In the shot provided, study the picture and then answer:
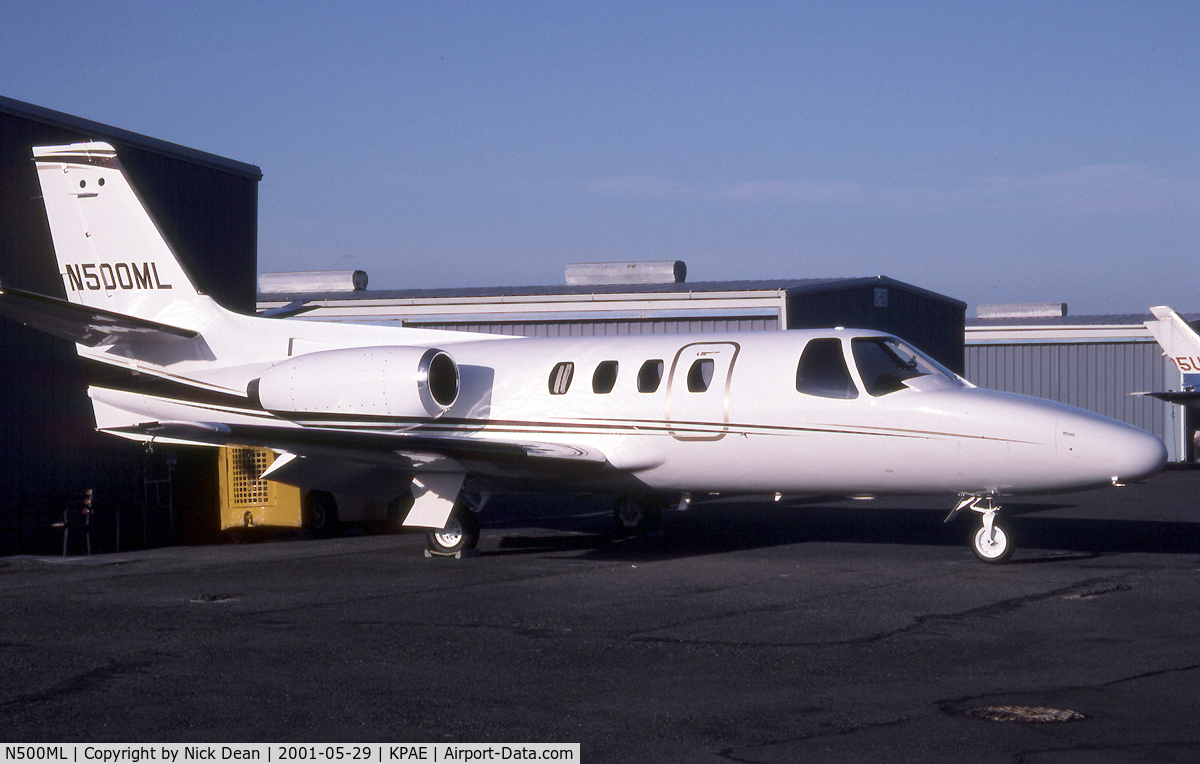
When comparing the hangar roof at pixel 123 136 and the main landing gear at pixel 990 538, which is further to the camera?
the hangar roof at pixel 123 136

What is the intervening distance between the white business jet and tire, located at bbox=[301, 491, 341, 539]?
218cm

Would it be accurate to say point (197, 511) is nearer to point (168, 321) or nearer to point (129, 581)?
point (168, 321)

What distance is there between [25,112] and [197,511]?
20.9ft

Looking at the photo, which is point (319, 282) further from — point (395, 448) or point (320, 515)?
point (395, 448)

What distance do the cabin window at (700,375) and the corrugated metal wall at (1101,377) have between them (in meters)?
26.3

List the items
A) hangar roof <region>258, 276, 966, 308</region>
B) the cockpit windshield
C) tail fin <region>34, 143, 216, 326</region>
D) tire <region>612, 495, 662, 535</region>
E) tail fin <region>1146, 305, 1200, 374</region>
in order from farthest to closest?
tail fin <region>1146, 305, 1200, 374</region> → hangar roof <region>258, 276, 966, 308</region> → tire <region>612, 495, 662, 535</region> → tail fin <region>34, 143, 216, 326</region> → the cockpit windshield

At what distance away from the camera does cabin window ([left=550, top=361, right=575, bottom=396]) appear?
48.2ft

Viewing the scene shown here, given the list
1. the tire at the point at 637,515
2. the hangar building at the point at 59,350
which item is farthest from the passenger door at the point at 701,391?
the hangar building at the point at 59,350

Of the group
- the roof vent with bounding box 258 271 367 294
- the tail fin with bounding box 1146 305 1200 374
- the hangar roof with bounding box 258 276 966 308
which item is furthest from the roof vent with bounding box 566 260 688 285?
the tail fin with bounding box 1146 305 1200 374

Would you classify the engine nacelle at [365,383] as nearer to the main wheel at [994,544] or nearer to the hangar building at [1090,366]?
the main wheel at [994,544]

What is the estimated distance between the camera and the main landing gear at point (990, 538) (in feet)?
41.8

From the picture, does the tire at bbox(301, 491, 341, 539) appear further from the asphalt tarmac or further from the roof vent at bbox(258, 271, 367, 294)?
the roof vent at bbox(258, 271, 367, 294)

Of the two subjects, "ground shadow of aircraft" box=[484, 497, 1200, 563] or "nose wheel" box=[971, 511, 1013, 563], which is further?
"ground shadow of aircraft" box=[484, 497, 1200, 563]
